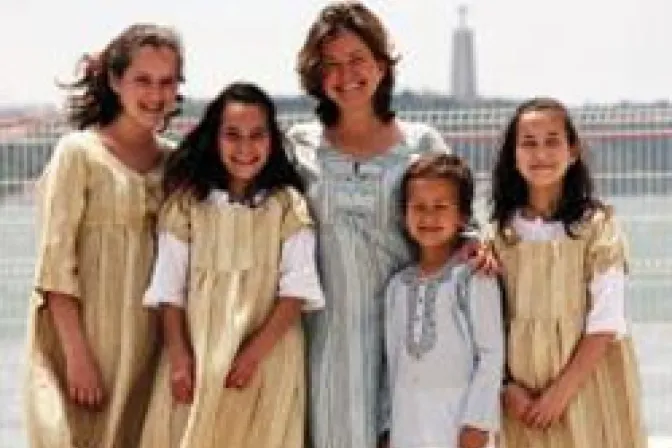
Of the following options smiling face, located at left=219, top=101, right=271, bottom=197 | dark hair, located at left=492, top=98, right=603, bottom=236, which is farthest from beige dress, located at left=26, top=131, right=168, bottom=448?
dark hair, located at left=492, top=98, right=603, bottom=236

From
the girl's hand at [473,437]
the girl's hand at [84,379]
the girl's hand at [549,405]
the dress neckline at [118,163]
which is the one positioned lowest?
the girl's hand at [473,437]

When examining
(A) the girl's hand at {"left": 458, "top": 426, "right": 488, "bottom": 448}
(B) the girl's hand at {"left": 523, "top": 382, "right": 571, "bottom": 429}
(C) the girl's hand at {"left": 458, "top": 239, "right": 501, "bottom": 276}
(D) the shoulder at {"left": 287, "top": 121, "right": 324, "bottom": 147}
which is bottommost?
(A) the girl's hand at {"left": 458, "top": 426, "right": 488, "bottom": 448}

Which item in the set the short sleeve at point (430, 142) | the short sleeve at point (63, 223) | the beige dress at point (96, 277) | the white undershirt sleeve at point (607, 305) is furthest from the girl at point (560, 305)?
the short sleeve at point (63, 223)

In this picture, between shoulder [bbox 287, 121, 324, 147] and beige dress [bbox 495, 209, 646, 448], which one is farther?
shoulder [bbox 287, 121, 324, 147]

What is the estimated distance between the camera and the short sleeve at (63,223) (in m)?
2.84

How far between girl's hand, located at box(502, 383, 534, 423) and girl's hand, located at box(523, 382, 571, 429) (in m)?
0.01

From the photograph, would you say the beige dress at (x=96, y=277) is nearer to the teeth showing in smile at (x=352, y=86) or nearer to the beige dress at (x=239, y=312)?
the beige dress at (x=239, y=312)

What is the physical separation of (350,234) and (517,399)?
16.7 inches

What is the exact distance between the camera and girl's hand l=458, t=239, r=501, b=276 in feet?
9.34

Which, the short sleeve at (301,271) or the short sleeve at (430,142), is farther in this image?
the short sleeve at (430,142)

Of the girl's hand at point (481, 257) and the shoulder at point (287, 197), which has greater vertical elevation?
the shoulder at point (287, 197)

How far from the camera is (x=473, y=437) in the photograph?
2.82 m

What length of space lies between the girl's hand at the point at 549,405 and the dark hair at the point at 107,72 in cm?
86

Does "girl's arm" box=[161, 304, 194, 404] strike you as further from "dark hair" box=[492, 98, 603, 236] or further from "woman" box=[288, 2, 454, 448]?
"dark hair" box=[492, 98, 603, 236]
